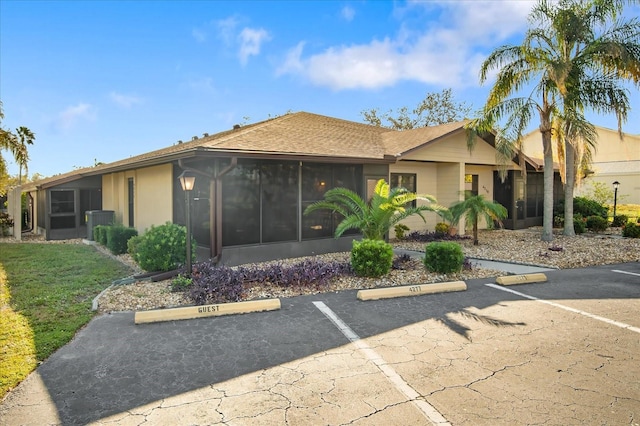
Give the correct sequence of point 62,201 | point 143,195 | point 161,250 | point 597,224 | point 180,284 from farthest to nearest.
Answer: point 62,201
point 597,224
point 143,195
point 161,250
point 180,284

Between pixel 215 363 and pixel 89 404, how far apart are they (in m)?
1.24

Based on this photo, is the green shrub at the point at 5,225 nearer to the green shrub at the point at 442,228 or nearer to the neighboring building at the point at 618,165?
the green shrub at the point at 442,228

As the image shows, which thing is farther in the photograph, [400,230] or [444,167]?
[444,167]

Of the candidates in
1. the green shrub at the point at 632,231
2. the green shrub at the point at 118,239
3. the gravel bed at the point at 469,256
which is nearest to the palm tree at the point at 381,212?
the gravel bed at the point at 469,256

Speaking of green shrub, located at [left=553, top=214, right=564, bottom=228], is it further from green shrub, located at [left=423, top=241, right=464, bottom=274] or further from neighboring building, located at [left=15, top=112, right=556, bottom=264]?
green shrub, located at [left=423, top=241, right=464, bottom=274]

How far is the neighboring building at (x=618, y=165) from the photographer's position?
3128 cm

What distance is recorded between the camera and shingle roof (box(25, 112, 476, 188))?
9412 millimetres

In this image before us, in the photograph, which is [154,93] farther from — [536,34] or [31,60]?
[536,34]

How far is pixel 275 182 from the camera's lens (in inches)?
399

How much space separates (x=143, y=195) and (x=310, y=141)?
6733mm

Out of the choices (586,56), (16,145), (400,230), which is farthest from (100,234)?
(586,56)

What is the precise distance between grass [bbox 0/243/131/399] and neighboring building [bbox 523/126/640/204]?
3164 centimetres

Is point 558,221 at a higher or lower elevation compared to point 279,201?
lower

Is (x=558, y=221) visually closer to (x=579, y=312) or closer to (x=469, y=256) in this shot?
(x=469, y=256)
